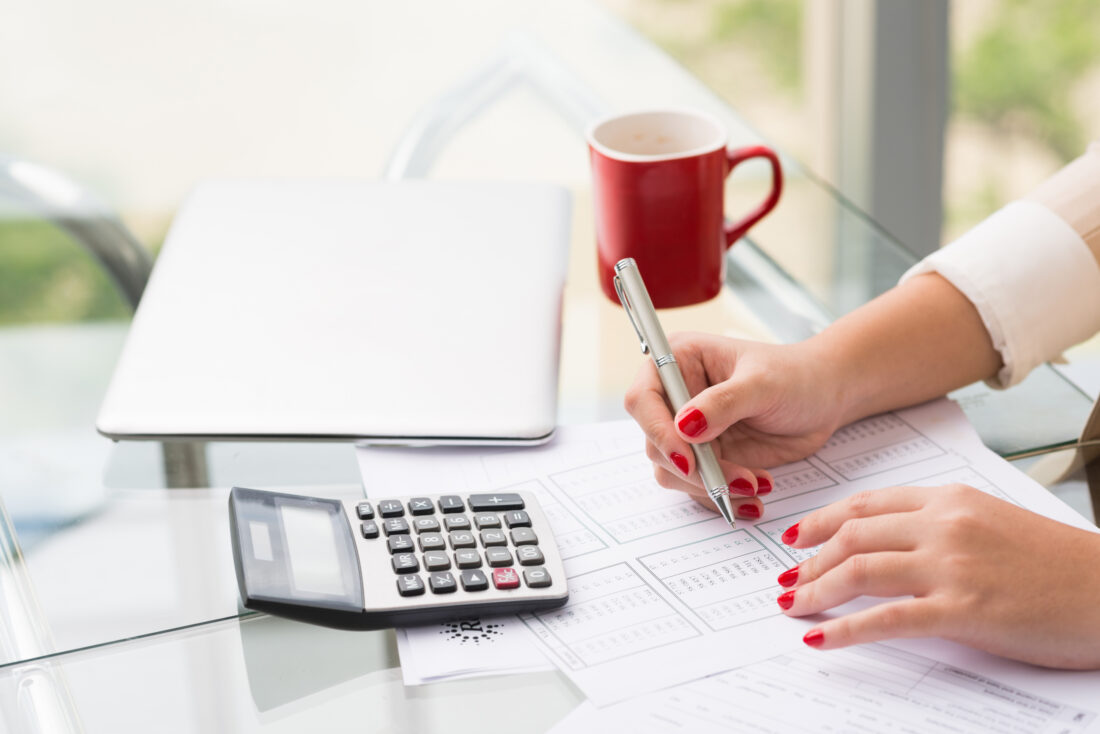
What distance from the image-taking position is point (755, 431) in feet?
2.30

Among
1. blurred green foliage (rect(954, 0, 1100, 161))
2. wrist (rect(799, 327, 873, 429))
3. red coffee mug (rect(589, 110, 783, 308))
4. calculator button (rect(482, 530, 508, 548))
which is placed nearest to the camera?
calculator button (rect(482, 530, 508, 548))

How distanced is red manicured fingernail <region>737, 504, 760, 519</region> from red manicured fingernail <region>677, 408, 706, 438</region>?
0.05m

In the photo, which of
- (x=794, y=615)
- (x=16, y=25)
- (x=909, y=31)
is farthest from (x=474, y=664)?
(x=16, y=25)

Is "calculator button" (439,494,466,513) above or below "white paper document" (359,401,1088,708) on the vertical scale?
above

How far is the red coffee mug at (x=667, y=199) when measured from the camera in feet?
2.68

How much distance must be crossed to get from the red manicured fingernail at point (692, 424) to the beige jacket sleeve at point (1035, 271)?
0.79 ft

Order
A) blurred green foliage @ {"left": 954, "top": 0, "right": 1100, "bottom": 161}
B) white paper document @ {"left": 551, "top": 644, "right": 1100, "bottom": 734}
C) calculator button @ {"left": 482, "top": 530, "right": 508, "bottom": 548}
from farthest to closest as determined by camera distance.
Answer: blurred green foliage @ {"left": 954, "top": 0, "right": 1100, "bottom": 161} < calculator button @ {"left": 482, "top": 530, "right": 508, "bottom": 548} < white paper document @ {"left": 551, "top": 644, "right": 1100, "bottom": 734}

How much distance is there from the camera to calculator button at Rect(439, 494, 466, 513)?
62 centimetres

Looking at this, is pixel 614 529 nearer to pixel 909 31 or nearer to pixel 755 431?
pixel 755 431

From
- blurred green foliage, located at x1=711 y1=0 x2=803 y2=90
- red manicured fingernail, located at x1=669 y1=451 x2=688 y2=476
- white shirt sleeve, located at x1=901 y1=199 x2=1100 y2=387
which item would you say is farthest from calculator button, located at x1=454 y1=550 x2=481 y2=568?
blurred green foliage, located at x1=711 y1=0 x2=803 y2=90

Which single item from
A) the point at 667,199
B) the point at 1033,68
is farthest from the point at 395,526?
the point at 1033,68

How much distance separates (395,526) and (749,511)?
0.63 feet

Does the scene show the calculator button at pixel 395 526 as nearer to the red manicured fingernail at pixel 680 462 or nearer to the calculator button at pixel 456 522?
the calculator button at pixel 456 522

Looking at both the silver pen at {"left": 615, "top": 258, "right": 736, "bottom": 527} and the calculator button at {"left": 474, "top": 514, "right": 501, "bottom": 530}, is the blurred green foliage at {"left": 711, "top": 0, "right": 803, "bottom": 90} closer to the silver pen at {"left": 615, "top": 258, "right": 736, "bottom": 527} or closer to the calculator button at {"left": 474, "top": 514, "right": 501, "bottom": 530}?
the silver pen at {"left": 615, "top": 258, "right": 736, "bottom": 527}
